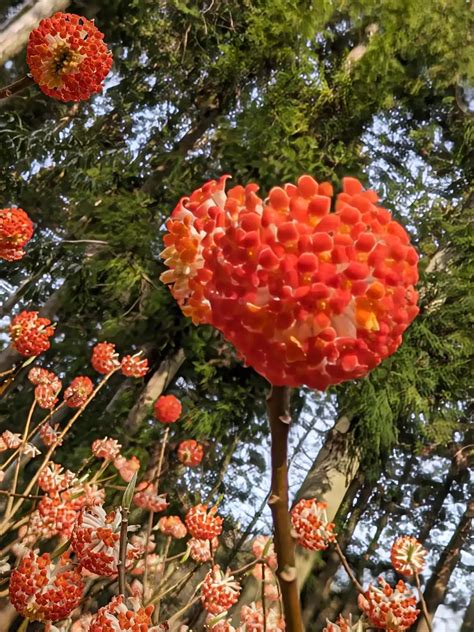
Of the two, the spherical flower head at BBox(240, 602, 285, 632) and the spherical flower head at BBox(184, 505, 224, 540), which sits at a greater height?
the spherical flower head at BBox(184, 505, 224, 540)

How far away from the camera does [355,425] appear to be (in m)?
2.55

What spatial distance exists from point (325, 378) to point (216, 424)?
2.20m

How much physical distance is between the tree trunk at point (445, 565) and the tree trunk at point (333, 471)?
0.95m

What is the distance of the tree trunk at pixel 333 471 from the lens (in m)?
2.34

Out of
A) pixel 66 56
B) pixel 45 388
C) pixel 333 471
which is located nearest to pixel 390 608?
pixel 66 56

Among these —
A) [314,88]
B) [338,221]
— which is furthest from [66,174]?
[338,221]

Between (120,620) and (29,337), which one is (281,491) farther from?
(29,337)

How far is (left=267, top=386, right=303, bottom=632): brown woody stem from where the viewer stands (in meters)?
0.32

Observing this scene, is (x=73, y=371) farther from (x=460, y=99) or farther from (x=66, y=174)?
(x=460, y=99)

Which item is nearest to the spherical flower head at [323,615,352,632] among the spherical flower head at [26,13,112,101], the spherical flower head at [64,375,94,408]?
the spherical flower head at [26,13,112,101]

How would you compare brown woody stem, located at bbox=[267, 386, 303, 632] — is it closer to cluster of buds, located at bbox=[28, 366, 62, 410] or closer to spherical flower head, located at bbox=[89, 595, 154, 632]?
spherical flower head, located at bbox=[89, 595, 154, 632]

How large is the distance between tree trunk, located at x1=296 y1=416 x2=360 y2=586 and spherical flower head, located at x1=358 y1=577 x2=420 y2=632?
1.26 m

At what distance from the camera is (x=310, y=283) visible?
392 mm

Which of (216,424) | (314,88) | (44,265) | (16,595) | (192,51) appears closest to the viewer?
(16,595)
